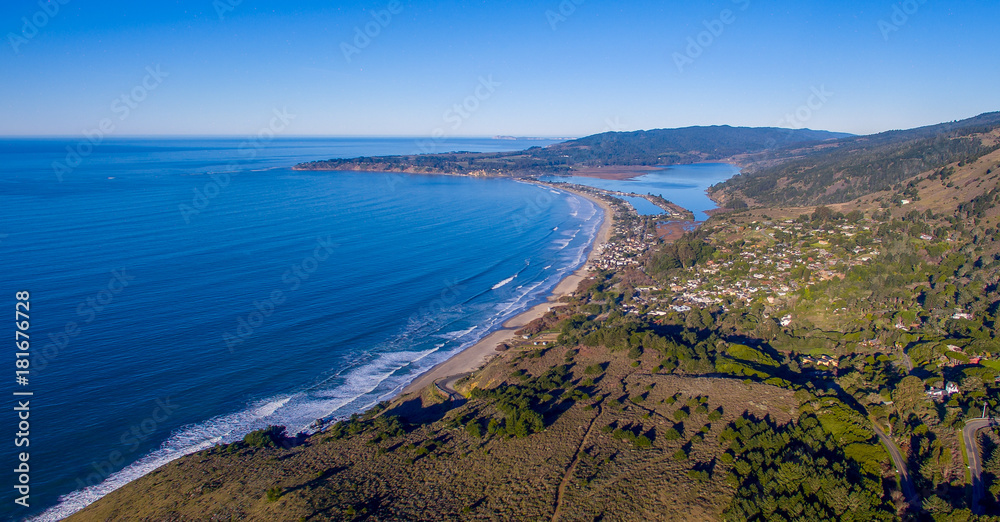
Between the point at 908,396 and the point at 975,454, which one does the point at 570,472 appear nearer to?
the point at 975,454

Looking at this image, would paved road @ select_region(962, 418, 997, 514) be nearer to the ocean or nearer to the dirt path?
the dirt path

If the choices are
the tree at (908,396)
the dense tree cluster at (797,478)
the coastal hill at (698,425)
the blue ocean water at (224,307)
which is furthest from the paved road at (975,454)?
the blue ocean water at (224,307)

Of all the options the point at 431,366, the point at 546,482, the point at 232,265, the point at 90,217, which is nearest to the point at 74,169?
the point at 90,217

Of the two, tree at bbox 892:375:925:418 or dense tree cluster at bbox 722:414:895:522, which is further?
tree at bbox 892:375:925:418

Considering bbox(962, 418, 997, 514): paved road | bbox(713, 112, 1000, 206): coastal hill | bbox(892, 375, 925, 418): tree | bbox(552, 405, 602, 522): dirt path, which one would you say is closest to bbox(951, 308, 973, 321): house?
bbox(892, 375, 925, 418): tree

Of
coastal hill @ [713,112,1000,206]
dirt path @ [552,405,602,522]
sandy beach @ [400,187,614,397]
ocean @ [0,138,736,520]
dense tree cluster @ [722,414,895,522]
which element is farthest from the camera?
coastal hill @ [713,112,1000,206]

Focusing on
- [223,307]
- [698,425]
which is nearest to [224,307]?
[223,307]

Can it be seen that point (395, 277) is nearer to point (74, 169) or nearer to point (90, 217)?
point (90, 217)

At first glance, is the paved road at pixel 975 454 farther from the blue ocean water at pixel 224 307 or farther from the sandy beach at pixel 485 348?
the blue ocean water at pixel 224 307
